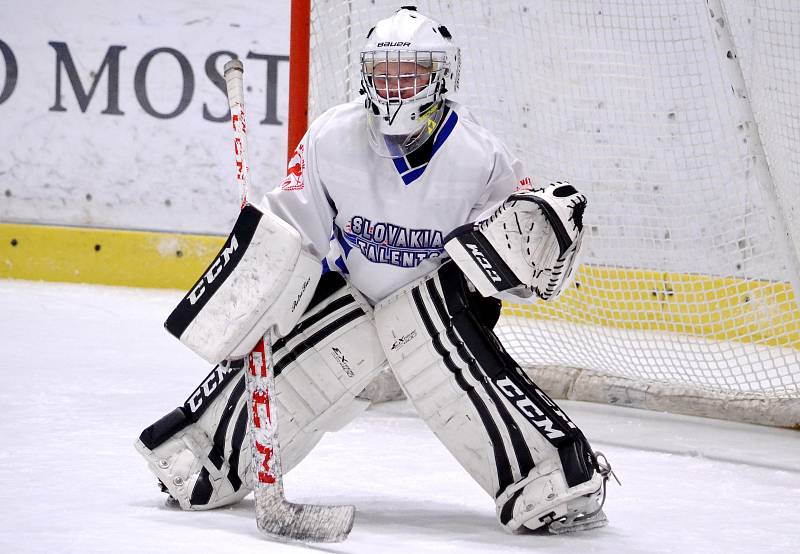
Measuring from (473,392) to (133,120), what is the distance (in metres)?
3.40

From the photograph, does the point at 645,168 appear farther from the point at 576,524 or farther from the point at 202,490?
the point at 202,490

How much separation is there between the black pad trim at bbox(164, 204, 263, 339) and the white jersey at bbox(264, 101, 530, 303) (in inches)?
6.6

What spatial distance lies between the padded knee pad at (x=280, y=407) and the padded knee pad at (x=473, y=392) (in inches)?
2.6

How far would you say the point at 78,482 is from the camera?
246cm

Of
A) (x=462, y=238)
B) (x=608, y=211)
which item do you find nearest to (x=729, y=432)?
(x=608, y=211)

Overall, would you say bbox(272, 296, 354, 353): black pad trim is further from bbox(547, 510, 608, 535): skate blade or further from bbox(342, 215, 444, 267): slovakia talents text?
bbox(547, 510, 608, 535): skate blade

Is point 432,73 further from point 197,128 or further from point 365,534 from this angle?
point 197,128

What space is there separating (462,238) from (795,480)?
1.19m

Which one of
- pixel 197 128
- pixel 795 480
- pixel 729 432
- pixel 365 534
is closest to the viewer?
pixel 365 534

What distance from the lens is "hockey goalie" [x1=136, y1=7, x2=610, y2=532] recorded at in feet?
7.14

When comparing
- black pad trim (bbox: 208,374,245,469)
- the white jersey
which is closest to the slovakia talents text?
the white jersey

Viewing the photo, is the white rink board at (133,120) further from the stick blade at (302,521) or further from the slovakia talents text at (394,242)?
the stick blade at (302,521)

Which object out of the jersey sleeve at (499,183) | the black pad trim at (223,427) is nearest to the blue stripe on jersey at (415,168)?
the jersey sleeve at (499,183)

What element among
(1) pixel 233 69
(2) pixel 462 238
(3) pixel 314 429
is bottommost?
(3) pixel 314 429
